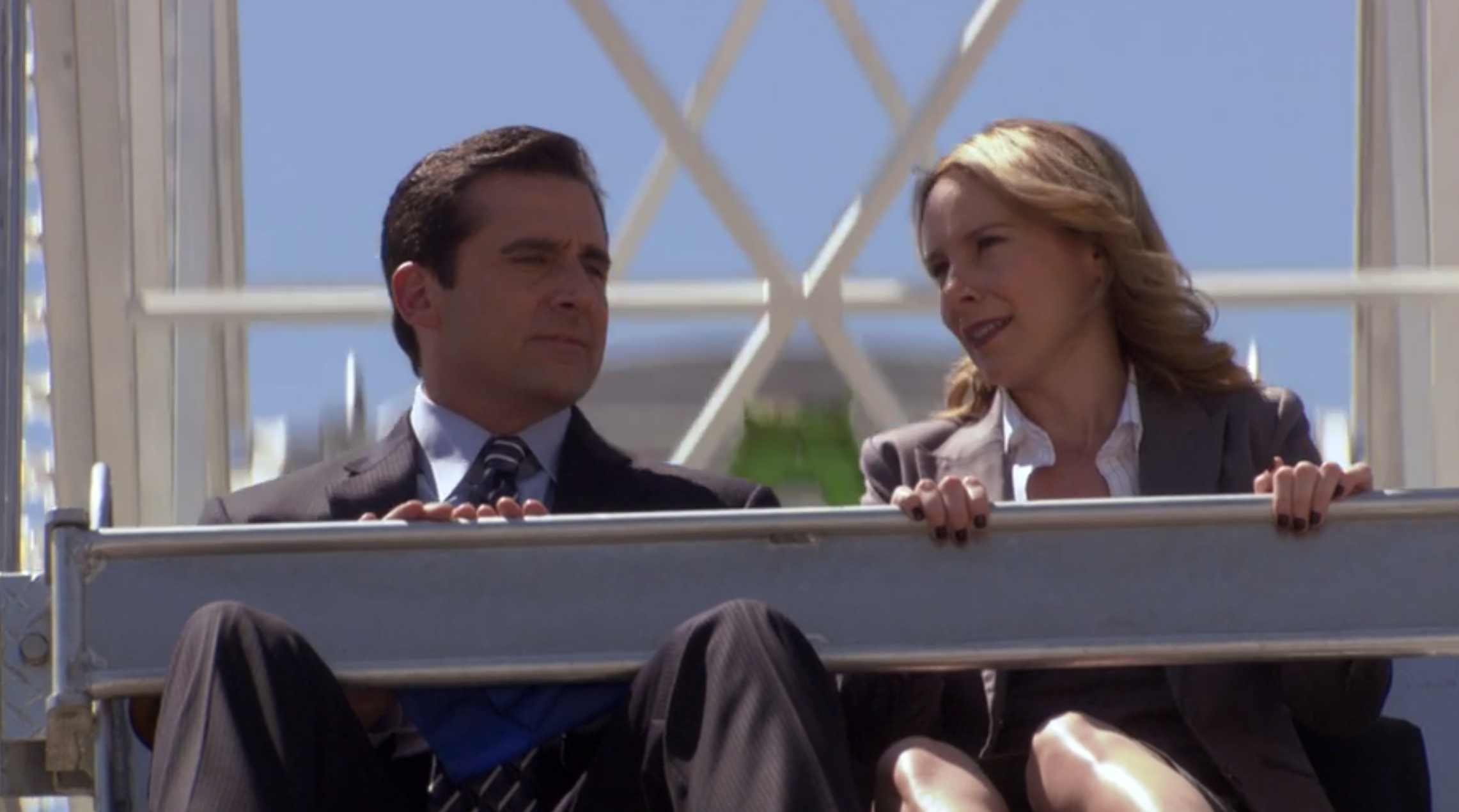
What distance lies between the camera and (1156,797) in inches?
157

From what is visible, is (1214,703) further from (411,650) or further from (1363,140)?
(1363,140)

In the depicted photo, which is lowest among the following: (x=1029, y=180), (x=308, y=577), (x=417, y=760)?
(x=417, y=760)

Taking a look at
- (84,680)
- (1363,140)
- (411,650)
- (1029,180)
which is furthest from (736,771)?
(1363,140)

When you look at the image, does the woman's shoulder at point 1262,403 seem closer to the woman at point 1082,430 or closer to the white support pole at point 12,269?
the woman at point 1082,430

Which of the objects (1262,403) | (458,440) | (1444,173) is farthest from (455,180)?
(1444,173)

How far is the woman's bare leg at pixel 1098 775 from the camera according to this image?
4004 millimetres

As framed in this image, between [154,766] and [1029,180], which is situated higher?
[1029,180]

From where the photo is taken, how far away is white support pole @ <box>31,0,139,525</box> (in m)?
6.77

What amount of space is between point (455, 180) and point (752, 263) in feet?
7.09

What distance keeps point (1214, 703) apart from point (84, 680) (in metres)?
1.49

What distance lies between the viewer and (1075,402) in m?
4.81

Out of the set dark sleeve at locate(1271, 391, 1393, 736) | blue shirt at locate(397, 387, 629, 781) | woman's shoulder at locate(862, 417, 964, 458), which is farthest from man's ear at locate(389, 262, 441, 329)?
dark sleeve at locate(1271, 391, 1393, 736)

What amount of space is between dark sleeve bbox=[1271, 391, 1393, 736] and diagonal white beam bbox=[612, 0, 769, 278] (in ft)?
10.7

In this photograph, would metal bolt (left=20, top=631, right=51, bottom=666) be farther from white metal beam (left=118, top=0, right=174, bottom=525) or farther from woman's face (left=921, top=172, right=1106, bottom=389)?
white metal beam (left=118, top=0, right=174, bottom=525)
